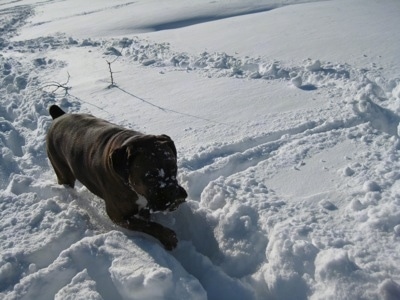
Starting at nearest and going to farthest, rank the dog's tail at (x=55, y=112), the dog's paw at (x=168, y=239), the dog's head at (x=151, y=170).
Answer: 1. the dog's head at (x=151, y=170)
2. the dog's paw at (x=168, y=239)
3. the dog's tail at (x=55, y=112)

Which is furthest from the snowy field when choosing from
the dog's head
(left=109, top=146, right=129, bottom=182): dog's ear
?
(left=109, top=146, right=129, bottom=182): dog's ear

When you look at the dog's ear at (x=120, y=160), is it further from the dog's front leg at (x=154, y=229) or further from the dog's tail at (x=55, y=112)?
the dog's tail at (x=55, y=112)

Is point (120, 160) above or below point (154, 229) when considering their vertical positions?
above

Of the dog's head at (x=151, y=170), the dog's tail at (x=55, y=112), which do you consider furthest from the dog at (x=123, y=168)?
the dog's tail at (x=55, y=112)

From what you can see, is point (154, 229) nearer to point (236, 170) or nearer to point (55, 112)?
point (236, 170)

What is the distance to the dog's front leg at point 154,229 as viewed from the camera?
119 inches

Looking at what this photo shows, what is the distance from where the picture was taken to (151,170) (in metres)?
2.92

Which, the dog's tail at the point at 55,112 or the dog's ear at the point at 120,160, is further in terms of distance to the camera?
the dog's tail at the point at 55,112

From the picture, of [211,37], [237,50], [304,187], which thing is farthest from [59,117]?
[211,37]

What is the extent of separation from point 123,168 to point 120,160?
0.07 meters

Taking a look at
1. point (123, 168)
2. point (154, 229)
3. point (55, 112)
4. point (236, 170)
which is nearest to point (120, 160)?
point (123, 168)

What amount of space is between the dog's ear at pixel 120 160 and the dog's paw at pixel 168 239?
54cm

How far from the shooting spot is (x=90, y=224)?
136 inches

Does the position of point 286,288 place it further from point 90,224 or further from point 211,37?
point 211,37
